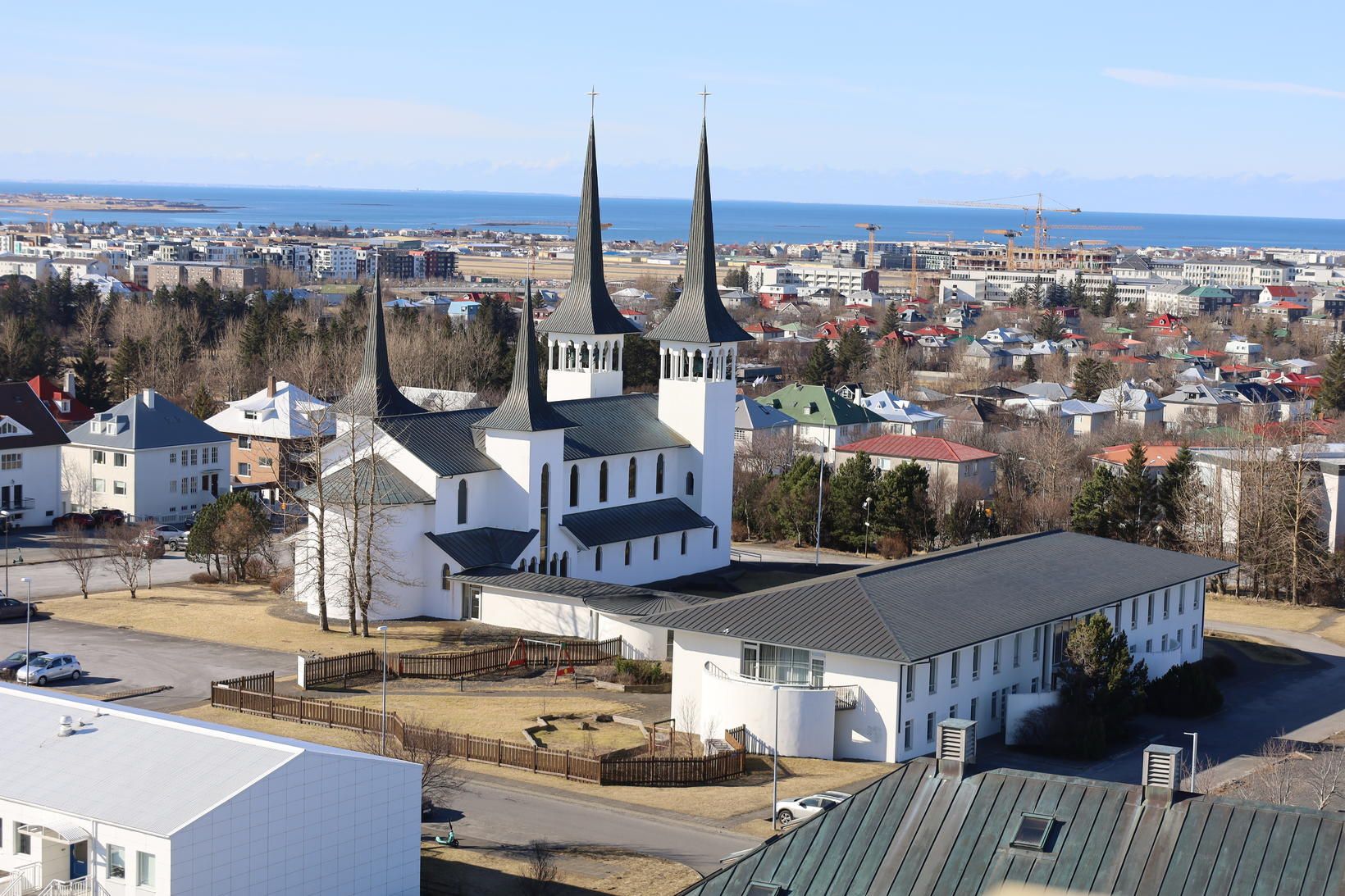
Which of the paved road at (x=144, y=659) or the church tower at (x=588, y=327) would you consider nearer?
the paved road at (x=144, y=659)

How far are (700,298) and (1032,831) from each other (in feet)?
147

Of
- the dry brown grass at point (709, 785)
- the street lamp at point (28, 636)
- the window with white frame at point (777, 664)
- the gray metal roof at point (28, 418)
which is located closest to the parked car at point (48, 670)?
the street lamp at point (28, 636)

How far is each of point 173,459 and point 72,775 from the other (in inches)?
2062

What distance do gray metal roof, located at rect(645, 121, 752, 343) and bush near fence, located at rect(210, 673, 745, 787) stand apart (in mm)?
25947

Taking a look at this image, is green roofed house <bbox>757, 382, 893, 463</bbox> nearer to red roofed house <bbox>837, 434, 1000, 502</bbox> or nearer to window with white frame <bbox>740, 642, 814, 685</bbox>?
red roofed house <bbox>837, 434, 1000, 502</bbox>

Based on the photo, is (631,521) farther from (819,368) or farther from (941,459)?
(819,368)

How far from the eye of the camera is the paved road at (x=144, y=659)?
158 ft

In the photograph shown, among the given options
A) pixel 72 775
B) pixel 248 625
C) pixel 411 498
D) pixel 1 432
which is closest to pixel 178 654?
pixel 248 625

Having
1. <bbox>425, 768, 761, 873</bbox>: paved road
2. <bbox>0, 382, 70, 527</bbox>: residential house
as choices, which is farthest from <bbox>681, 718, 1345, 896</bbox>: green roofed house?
<bbox>0, 382, 70, 527</bbox>: residential house

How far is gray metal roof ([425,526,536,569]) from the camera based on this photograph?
58469 millimetres

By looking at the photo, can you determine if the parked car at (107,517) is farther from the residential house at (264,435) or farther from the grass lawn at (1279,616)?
the grass lawn at (1279,616)

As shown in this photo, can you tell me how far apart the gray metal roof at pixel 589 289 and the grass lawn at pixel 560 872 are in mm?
35791

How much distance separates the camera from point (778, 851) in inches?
1037

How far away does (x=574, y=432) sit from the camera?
211 ft
